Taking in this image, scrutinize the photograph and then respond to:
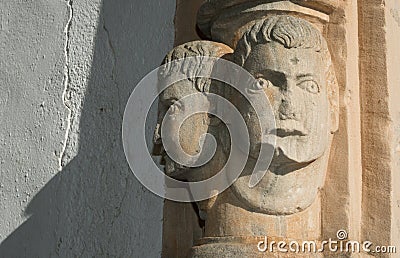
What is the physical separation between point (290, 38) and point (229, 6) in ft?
0.47

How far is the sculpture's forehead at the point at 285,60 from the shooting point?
1711 mm

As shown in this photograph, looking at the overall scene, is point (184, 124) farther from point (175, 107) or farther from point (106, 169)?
point (106, 169)

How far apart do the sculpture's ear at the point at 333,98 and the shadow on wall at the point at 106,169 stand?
44cm

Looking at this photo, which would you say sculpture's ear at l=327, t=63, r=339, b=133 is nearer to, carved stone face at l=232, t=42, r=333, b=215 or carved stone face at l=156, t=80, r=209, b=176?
carved stone face at l=232, t=42, r=333, b=215

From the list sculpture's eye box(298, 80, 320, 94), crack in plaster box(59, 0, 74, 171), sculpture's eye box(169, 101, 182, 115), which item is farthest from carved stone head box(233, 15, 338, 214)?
crack in plaster box(59, 0, 74, 171)

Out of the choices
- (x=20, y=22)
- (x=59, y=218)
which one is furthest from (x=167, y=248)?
(x=20, y=22)

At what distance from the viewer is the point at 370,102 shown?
5.98 ft

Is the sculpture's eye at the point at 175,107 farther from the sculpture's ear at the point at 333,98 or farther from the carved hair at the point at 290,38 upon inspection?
the sculpture's ear at the point at 333,98

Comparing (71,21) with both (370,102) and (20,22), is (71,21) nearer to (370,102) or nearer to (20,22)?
(20,22)

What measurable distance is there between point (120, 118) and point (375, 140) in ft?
1.98

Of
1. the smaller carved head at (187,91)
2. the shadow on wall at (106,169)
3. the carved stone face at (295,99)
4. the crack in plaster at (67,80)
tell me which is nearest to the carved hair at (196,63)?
the smaller carved head at (187,91)

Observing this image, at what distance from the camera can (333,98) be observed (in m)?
1.77

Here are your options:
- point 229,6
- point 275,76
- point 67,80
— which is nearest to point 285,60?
point 275,76

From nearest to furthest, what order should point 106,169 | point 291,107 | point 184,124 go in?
point 291,107 < point 184,124 < point 106,169
